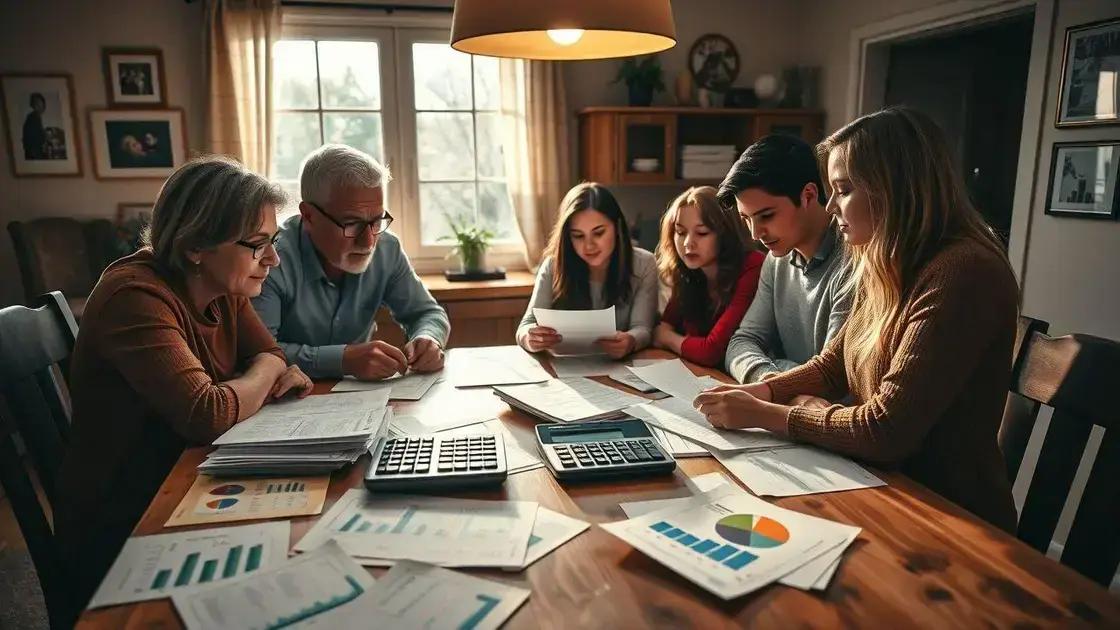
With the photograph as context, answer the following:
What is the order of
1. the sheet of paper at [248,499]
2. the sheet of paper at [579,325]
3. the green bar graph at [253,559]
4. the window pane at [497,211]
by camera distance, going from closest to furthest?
1. the green bar graph at [253,559]
2. the sheet of paper at [248,499]
3. the sheet of paper at [579,325]
4. the window pane at [497,211]

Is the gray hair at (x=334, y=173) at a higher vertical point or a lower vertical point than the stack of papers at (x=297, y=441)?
higher

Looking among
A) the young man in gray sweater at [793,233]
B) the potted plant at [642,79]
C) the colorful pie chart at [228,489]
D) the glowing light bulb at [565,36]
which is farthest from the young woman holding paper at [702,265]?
the potted plant at [642,79]

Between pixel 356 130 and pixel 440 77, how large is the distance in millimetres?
505

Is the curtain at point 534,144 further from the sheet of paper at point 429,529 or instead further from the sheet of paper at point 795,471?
the sheet of paper at point 429,529

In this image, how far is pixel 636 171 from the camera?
3607 mm

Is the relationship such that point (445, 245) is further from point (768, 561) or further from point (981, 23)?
point (768, 561)

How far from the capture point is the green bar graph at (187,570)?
0.80 meters

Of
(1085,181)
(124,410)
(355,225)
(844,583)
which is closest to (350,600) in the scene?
(844,583)

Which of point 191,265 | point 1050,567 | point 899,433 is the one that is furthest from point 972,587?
point 191,265

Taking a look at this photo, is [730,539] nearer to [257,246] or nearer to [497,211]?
[257,246]

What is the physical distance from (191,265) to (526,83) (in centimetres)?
249

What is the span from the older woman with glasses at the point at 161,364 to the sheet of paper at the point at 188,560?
1.21 feet

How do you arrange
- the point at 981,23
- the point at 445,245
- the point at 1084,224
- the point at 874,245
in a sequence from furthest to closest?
the point at 445,245
the point at 981,23
the point at 1084,224
the point at 874,245

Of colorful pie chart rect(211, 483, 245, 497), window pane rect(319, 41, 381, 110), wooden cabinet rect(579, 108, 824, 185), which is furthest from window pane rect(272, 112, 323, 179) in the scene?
colorful pie chart rect(211, 483, 245, 497)
